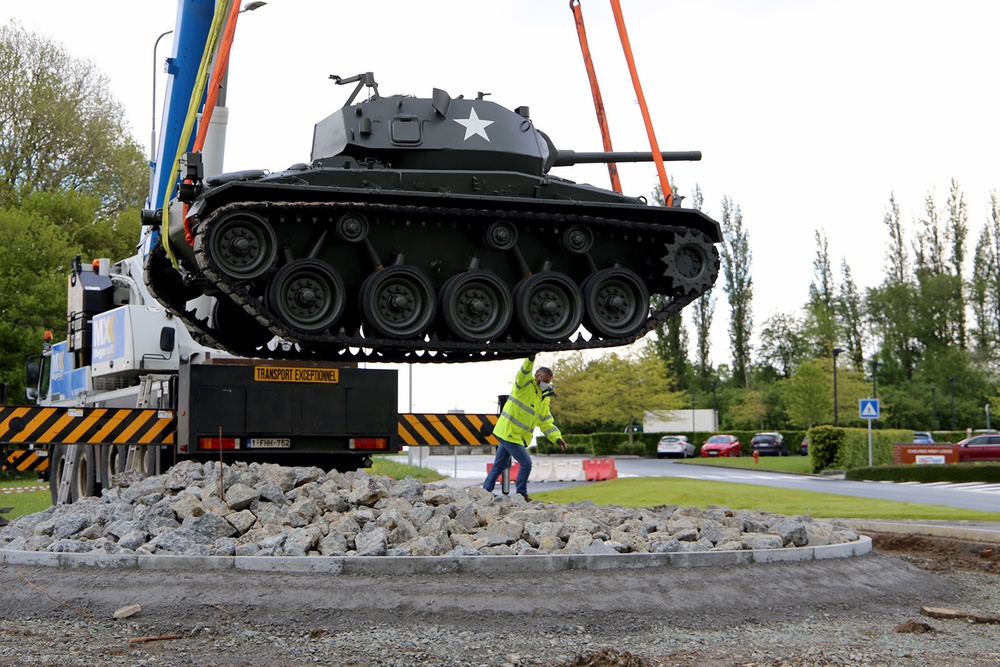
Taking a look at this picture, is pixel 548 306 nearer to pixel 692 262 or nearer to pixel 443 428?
pixel 692 262

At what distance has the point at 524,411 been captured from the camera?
13719mm

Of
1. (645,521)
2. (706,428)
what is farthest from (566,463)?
(706,428)

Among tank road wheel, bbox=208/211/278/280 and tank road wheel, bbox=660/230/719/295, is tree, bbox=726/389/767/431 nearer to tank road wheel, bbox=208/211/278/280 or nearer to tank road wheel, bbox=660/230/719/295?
tank road wheel, bbox=660/230/719/295

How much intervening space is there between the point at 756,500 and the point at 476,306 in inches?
351

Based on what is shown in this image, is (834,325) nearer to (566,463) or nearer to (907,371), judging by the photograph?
(907,371)

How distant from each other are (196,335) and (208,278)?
3.65 m

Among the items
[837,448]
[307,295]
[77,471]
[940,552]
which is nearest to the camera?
[307,295]

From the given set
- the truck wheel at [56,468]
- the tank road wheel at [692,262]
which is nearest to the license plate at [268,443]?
the tank road wheel at [692,262]

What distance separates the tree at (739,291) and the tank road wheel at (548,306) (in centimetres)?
6412

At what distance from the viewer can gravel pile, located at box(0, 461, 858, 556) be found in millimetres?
8898

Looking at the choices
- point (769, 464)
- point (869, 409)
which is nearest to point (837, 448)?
point (869, 409)

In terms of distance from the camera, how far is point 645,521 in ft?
35.0

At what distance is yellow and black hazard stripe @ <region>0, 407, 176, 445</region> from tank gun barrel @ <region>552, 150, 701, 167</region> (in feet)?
19.4

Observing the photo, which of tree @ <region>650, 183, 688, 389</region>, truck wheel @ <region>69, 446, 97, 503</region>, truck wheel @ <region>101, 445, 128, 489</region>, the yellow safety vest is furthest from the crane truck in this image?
tree @ <region>650, 183, 688, 389</region>
